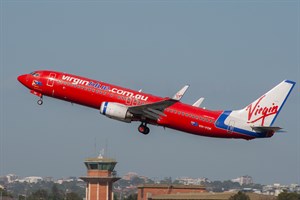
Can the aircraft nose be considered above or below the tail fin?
above

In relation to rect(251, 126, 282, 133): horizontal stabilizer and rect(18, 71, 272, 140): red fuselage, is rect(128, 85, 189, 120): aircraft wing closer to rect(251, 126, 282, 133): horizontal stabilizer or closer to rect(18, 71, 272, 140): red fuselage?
rect(18, 71, 272, 140): red fuselage

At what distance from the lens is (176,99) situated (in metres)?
107

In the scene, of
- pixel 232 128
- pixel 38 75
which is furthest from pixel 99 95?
pixel 232 128

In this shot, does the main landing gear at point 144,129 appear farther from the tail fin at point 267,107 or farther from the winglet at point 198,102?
the tail fin at point 267,107

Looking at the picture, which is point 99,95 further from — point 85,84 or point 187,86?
point 187,86

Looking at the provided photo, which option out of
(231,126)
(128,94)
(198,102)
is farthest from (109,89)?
(231,126)

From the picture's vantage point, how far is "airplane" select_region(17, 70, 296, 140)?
112m

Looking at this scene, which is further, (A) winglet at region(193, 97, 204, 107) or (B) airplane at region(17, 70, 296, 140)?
(A) winglet at region(193, 97, 204, 107)

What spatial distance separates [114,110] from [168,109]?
6.83 m

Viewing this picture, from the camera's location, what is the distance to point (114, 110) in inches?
4382

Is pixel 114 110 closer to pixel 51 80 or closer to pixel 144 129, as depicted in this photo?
pixel 144 129

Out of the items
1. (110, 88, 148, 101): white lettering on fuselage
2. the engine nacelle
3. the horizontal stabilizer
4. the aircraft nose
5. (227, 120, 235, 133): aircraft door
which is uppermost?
the aircraft nose

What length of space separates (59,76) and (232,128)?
22.9 m

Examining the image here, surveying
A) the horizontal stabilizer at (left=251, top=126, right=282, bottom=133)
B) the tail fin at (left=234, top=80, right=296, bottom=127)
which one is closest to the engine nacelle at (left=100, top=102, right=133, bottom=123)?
the tail fin at (left=234, top=80, right=296, bottom=127)
